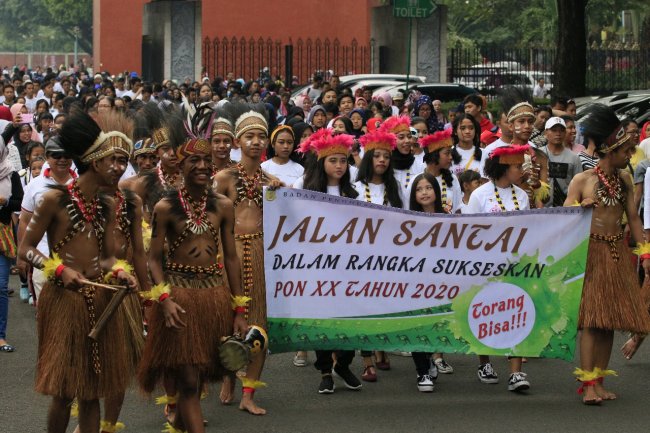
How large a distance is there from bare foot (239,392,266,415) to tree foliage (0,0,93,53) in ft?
286

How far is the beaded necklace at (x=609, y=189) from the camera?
9.29 m

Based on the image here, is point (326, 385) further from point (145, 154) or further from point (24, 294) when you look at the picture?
point (24, 294)

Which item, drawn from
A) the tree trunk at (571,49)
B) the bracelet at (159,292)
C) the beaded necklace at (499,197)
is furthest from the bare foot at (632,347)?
the tree trunk at (571,49)

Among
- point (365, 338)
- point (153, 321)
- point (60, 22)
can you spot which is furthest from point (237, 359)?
point (60, 22)

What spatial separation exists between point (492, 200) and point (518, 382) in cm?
140

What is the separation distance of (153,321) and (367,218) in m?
2.06

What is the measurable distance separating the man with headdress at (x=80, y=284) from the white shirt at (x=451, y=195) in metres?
4.22

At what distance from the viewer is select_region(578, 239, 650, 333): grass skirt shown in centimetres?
912

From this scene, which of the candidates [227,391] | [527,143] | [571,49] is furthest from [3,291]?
[571,49]

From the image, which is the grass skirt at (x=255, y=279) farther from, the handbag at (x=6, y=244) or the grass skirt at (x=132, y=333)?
the handbag at (x=6, y=244)

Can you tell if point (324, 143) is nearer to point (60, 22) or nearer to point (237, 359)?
point (237, 359)

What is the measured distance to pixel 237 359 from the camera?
24.6 feet

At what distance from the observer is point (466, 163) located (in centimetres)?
1284

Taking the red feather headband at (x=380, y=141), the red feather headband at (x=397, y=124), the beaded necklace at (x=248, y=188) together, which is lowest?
the beaded necklace at (x=248, y=188)
